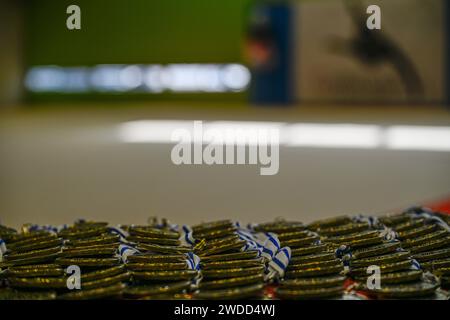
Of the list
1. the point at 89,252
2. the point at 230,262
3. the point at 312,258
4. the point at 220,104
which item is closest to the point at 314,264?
the point at 312,258

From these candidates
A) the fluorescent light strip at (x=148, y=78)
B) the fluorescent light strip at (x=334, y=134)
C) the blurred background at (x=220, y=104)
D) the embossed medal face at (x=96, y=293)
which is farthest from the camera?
the fluorescent light strip at (x=148, y=78)

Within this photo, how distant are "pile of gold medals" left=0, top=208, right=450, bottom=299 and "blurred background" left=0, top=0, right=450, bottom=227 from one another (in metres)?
1.10

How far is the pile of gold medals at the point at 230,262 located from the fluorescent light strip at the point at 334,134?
2.59 meters

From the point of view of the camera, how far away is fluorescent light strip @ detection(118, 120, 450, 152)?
399 centimetres

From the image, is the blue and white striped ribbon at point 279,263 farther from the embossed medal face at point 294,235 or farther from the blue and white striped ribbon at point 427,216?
the blue and white striped ribbon at point 427,216

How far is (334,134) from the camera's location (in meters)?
4.61

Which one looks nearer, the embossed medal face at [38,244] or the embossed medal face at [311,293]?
the embossed medal face at [311,293]

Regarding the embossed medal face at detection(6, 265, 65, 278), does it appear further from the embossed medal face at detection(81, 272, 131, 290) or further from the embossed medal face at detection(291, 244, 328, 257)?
the embossed medal face at detection(291, 244, 328, 257)

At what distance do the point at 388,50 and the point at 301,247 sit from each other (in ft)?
24.7

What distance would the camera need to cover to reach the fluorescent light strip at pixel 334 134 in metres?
3.99

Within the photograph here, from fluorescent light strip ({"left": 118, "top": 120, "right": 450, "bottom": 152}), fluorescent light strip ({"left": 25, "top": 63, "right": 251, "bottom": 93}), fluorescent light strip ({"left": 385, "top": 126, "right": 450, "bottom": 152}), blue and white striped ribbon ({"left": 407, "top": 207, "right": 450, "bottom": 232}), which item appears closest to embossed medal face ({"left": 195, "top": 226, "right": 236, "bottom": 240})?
blue and white striped ribbon ({"left": 407, "top": 207, "right": 450, "bottom": 232})

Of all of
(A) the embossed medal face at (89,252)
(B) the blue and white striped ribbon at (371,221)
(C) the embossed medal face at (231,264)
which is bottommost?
(C) the embossed medal face at (231,264)

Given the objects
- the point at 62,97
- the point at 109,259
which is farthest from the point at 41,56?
the point at 109,259

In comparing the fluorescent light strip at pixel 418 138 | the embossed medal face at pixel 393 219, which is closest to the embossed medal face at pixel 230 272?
the embossed medal face at pixel 393 219
